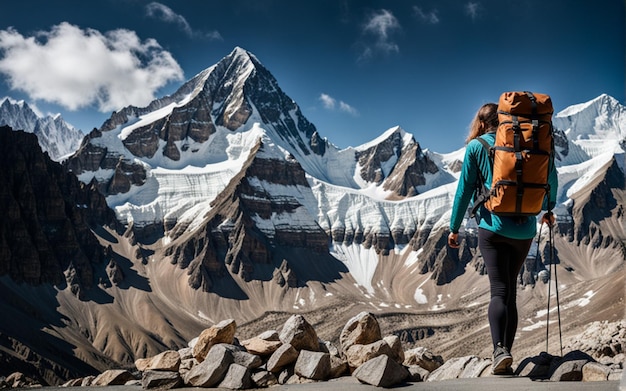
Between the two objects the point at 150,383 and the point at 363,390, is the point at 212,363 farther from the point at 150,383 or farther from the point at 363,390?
the point at 363,390

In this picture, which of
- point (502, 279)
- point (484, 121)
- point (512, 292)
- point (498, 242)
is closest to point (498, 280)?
point (502, 279)

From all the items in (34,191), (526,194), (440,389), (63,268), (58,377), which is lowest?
(58,377)

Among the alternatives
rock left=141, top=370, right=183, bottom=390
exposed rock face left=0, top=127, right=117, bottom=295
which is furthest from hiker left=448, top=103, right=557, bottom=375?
exposed rock face left=0, top=127, right=117, bottom=295

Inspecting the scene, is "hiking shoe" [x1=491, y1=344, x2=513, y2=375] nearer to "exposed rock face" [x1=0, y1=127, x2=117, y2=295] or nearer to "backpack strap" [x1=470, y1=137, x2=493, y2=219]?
"backpack strap" [x1=470, y1=137, x2=493, y2=219]

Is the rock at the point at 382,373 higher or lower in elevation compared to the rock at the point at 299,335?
lower

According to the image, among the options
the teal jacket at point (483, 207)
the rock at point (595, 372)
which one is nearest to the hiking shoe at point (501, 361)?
the rock at point (595, 372)

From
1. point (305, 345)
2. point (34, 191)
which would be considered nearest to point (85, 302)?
point (34, 191)

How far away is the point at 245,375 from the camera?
10.9 metres

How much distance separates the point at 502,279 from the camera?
9672 millimetres

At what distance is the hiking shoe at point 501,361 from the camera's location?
9461 mm

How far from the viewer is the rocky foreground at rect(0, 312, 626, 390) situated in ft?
32.0

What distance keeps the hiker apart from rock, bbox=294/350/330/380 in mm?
3491

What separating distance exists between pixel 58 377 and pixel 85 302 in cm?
6840

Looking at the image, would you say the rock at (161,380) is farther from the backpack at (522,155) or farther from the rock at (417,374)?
the backpack at (522,155)
